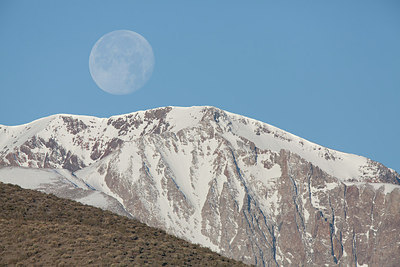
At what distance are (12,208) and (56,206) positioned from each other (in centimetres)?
535

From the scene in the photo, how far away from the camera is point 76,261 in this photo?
74125mm

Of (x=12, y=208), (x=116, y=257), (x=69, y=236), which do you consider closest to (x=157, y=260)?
(x=116, y=257)

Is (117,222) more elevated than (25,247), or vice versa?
(117,222)

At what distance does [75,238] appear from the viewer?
8144 cm

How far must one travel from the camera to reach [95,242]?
8006cm

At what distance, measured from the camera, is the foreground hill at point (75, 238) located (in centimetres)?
7606

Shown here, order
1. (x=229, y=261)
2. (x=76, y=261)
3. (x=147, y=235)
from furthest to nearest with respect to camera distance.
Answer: (x=147, y=235), (x=229, y=261), (x=76, y=261)

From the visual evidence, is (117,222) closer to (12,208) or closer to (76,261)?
(12,208)

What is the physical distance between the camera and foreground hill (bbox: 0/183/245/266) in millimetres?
76062

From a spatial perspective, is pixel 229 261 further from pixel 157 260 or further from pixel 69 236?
pixel 69 236

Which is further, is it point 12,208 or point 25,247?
point 12,208

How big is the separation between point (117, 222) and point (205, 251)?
1169 cm

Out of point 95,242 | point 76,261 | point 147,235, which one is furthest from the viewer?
point 147,235

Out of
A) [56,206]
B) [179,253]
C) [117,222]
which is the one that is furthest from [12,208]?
[179,253]
